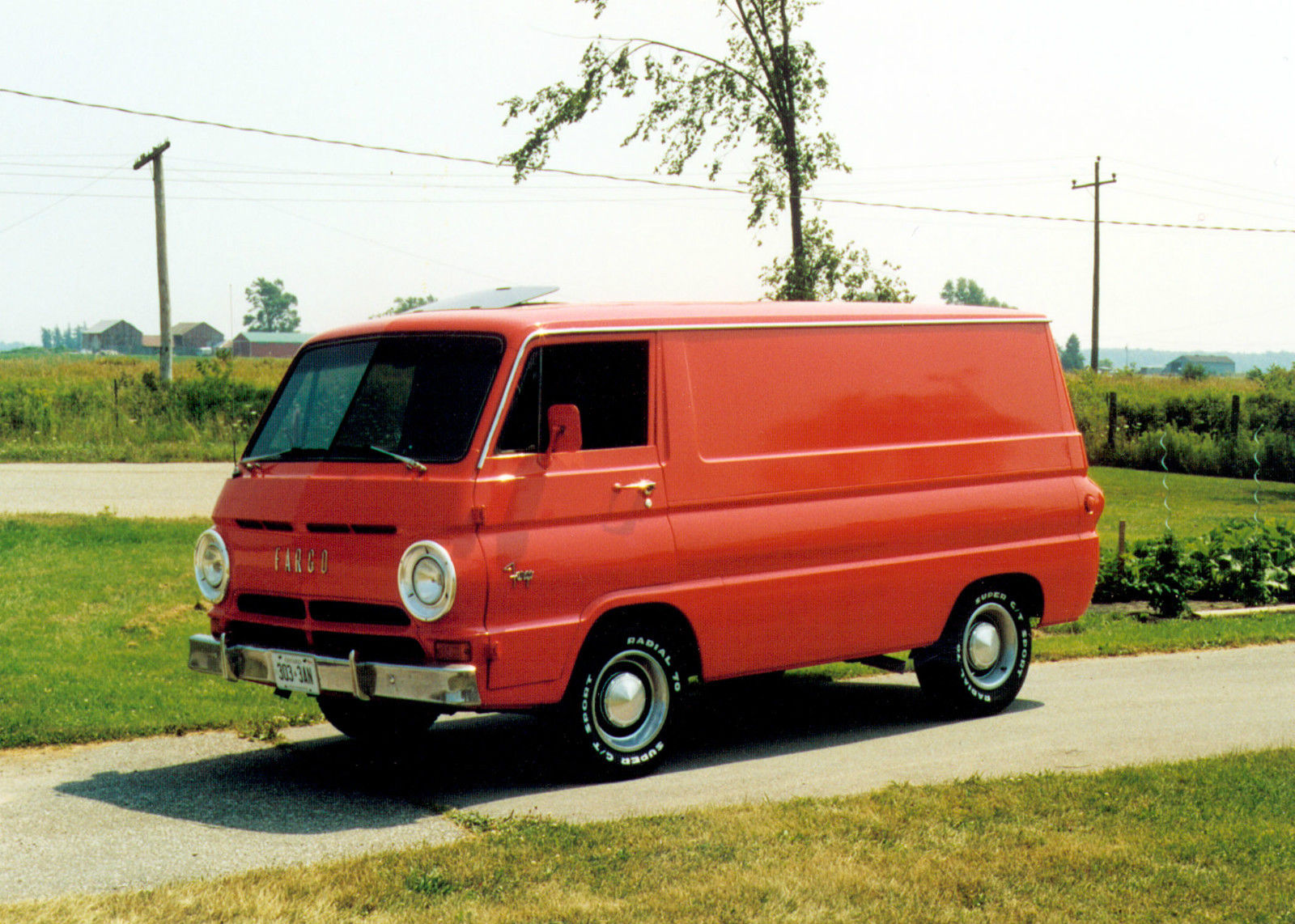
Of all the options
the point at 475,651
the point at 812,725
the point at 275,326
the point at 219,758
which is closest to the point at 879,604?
the point at 812,725

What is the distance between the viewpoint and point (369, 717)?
852cm

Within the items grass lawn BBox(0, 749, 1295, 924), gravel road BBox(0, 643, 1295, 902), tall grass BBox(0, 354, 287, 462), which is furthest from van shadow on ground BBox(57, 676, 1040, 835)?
tall grass BBox(0, 354, 287, 462)

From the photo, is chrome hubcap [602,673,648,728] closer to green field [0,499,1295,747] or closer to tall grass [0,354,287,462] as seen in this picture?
green field [0,499,1295,747]

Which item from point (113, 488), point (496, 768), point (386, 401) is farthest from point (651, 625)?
point (113, 488)

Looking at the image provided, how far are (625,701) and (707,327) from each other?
2029mm

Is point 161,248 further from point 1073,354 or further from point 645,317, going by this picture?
point 1073,354

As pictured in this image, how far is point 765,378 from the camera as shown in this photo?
322 inches

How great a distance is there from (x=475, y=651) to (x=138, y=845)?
1637mm

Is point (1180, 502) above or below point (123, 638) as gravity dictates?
below

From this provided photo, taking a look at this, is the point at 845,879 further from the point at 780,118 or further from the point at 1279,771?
the point at 780,118

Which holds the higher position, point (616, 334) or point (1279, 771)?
point (616, 334)

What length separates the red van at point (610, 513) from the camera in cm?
698

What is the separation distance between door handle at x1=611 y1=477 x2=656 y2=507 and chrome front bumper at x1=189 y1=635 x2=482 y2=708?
125 centimetres

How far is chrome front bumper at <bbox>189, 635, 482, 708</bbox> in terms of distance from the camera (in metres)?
6.70
